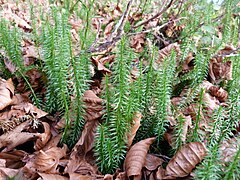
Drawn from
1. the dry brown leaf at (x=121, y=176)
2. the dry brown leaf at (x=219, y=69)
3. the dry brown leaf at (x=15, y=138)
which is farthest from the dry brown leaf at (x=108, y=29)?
the dry brown leaf at (x=121, y=176)

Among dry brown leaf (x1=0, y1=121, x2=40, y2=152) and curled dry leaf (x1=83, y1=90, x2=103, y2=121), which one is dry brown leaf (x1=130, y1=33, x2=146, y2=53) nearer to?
curled dry leaf (x1=83, y1=90, x2=103, y2=121)

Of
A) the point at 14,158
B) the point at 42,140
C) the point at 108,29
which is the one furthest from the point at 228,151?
the point at 108,29

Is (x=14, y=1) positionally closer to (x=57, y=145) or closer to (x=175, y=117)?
(x=57, y=145)

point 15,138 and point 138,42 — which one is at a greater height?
point 138,42

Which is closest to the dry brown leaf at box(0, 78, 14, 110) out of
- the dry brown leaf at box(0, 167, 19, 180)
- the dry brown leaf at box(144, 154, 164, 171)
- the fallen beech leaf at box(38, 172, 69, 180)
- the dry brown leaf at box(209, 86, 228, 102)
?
the dry brown leaf at box(0, 167, 19, 180)

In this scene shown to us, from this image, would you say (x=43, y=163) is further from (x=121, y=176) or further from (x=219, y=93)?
(x=219, y=93)
